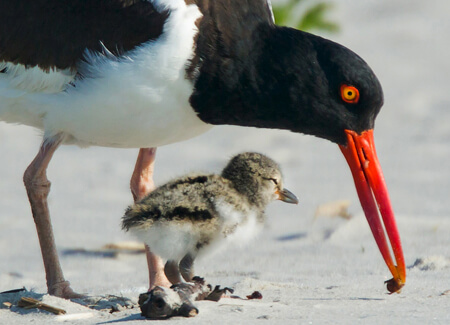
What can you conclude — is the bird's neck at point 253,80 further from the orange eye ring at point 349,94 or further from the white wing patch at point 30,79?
the white wing patch at point 30,79

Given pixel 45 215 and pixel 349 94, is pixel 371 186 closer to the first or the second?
pixel 349 94

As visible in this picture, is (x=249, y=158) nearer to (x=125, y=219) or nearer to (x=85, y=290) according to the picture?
(x=125, y=219)

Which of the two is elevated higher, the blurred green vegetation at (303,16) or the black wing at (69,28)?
the blurred green vegetation at (303,16)

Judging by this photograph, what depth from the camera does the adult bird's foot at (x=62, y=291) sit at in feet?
14.7

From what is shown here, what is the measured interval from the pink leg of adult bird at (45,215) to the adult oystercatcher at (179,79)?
13 mm

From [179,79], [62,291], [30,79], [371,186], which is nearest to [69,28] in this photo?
[30,79]

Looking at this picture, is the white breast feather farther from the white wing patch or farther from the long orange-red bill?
the long orange-red bill

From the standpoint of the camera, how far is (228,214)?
13.6 feet

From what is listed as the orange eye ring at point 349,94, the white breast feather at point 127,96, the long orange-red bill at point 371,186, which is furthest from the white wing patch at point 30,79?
the long orange-red bill at point 371,186

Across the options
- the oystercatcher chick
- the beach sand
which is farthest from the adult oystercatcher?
the beach sand

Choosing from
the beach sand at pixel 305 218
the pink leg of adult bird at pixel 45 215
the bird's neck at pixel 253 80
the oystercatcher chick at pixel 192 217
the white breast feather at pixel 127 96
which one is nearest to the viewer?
the beach sand at pixel 305 218

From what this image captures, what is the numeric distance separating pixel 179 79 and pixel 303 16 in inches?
206

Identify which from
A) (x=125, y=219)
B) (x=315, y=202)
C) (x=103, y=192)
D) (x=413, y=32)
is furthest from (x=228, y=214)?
(x=413, y=32)

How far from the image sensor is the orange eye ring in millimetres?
4355
